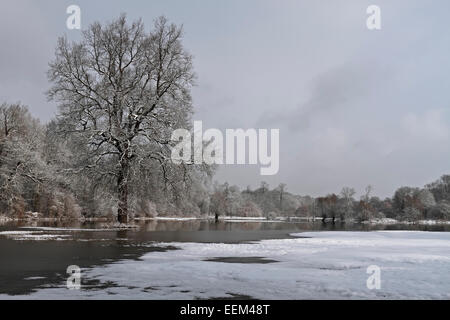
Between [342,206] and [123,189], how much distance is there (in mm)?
96449

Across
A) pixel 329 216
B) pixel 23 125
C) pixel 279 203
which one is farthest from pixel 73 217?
pixel 279 203

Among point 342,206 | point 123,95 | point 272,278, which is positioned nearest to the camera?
point 272,278

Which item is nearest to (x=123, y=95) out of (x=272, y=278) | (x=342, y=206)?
(x=272, y=278)

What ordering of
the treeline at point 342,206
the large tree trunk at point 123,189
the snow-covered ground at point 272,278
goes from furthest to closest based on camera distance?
the treeline at point 342,206 → the large tree trunk at point 123,189 → the snow-covered ground at point 272,278

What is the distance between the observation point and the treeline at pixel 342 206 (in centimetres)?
10906

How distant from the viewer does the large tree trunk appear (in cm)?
2389

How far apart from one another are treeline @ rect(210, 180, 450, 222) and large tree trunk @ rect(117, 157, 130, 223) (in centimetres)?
6218

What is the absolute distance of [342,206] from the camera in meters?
112

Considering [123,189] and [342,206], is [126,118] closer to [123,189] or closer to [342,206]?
[123,189]

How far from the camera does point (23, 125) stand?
47406mm

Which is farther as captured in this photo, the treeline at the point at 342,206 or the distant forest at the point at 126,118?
the treeline at the point at 342,206

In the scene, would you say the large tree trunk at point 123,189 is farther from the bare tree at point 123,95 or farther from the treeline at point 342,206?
the treeline at point 342,206

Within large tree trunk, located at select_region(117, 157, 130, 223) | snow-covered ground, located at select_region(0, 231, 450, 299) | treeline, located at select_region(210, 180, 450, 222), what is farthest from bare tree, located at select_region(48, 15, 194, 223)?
treeline, located at select_region(210, 180, 450, 222)

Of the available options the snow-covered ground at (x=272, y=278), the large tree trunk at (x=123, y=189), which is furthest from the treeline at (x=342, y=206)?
the snow-covered ground at (x=272, y=278)
